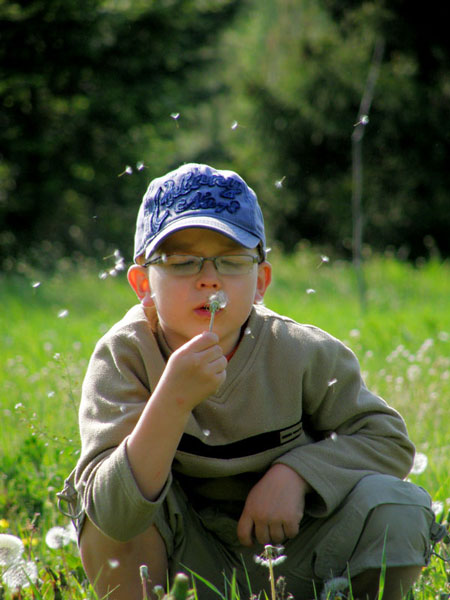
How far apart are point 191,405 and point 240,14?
1375cm

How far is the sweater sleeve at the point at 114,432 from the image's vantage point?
1849mm

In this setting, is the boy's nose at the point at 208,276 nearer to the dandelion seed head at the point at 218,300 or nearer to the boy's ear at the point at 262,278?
the dandelion seed head at the point at 218,300

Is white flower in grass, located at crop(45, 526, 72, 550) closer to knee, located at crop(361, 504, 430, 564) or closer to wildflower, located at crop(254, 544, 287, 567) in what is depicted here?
wildflower, located at crop(254, 544, 287, 567)

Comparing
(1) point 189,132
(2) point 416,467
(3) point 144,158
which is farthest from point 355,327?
(1) point 189,132

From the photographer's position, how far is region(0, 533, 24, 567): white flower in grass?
6.51 feet

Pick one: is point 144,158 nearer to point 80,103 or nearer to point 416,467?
point 80,103

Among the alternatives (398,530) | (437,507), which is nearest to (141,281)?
(398,530)

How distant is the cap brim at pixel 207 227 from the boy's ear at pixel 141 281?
14cm

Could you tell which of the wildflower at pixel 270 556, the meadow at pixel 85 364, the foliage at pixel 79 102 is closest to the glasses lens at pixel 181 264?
the meadow at pixel 85 364

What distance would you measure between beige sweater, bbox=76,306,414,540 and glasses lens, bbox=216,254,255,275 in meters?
0.19

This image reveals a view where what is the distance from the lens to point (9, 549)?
199 centimetres

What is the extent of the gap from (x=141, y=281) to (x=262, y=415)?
1.61 feet

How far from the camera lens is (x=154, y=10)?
12.0 metres

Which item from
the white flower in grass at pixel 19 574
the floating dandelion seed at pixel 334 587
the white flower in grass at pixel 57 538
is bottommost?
the white flower in grass at pixel 57 538
